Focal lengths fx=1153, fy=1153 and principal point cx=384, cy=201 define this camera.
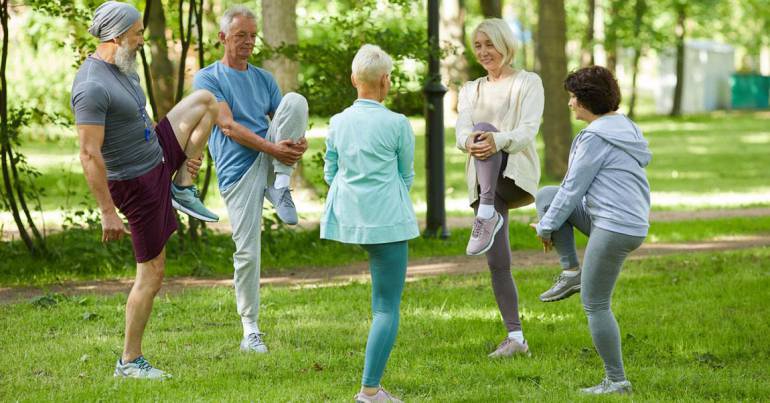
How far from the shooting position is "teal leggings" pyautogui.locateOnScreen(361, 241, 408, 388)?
17.6 feet

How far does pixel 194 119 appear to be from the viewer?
6203 millimetres

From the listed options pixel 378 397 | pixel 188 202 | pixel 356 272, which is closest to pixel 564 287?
pixel 378 397

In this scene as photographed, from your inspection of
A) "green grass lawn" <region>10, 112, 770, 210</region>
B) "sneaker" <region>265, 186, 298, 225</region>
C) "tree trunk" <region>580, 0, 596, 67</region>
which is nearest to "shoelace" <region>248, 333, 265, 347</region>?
"sneaker" <region>265, 186, 298, 225</region>

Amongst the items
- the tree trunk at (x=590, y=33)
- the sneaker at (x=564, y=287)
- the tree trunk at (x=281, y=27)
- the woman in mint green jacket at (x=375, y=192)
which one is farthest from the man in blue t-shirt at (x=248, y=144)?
the tree trunk at (x=590, y=33)

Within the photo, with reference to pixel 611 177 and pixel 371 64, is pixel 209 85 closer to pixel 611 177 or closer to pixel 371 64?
pixel 371 64

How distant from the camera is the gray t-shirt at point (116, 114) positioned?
18.3ft

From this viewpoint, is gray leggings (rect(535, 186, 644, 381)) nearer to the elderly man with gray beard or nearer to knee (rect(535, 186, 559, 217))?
knee (rect(535, 186, 559, 217))

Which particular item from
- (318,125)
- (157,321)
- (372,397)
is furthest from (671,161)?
(372,397)

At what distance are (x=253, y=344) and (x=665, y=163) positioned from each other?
18.8m

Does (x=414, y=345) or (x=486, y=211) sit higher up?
(x=486, y=211)

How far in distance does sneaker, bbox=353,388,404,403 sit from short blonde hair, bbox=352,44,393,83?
1.48m

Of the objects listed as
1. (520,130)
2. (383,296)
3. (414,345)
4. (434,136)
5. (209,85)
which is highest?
(209,85)

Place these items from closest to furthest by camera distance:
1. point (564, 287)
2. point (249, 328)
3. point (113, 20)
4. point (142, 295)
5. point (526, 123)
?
point (113, 20) < point (142, 295) < point (564, 287) < point (526, 123) < point (249, 328)

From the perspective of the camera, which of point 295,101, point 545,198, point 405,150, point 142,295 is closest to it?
point 405,150
